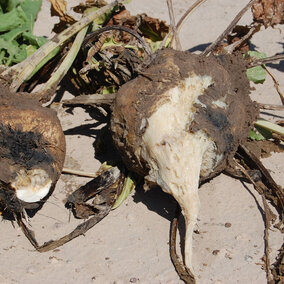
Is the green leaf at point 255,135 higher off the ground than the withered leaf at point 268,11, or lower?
lower

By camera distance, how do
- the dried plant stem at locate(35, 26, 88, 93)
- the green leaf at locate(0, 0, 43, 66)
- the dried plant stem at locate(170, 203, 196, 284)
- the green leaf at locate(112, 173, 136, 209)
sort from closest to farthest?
the dried plant stem at locate(170, 203, 196, 284) < the green leaf at locate(112, 173, 136, 209) < the dried plant stem at locate(35, 26, 88, 93) < the green leaf at locate(0, 0, 43, 66)

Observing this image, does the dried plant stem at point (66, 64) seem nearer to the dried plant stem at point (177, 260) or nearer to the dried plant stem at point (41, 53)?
the dried plant stem at point (41, 53)

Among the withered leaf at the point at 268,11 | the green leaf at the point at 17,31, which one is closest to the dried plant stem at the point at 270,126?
the withered leaf at the point at 268,11

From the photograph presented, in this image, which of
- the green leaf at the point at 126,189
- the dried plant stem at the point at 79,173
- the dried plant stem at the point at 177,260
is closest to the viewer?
the dried plant stem at the point at 177,260

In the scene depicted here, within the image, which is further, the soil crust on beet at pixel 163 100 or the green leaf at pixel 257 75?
the green leaf at pixel 257 75

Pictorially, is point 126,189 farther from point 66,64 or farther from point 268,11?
point 268,11

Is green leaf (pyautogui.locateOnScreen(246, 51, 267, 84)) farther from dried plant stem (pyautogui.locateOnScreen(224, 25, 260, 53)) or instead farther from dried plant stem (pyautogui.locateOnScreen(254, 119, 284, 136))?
dried plant stem (pyautogui.locateOnScreen(254, 119, 284, 136))

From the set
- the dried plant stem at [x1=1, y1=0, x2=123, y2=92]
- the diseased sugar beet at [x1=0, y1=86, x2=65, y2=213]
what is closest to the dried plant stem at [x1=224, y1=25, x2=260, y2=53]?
the dried plant stem at [x1=1, y1=0, x2=123, y2=92]
